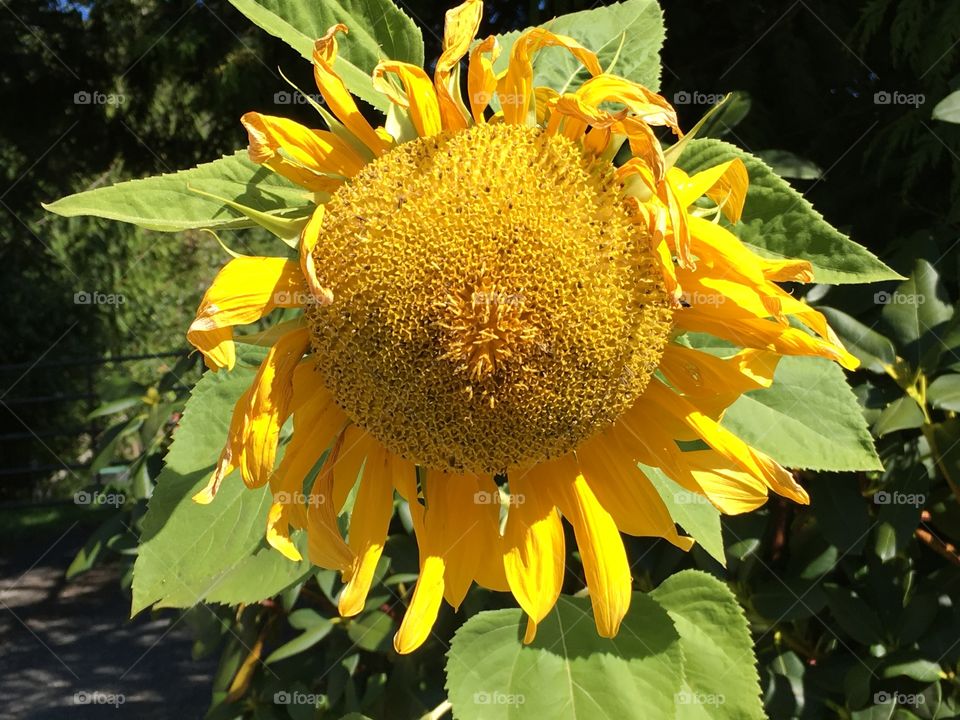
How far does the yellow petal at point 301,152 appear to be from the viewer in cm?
115

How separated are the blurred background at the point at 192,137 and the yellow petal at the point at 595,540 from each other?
1.16 metres

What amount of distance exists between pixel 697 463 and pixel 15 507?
1155 centimetres

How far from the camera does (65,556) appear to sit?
10000mm

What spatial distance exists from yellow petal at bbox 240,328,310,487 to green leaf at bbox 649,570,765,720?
84 centimetres

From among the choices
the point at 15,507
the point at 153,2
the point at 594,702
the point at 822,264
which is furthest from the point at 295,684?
the point at 15,507

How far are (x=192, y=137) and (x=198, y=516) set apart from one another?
442cm

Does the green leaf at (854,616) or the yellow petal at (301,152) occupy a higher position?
the yellow petal at (301,152)
